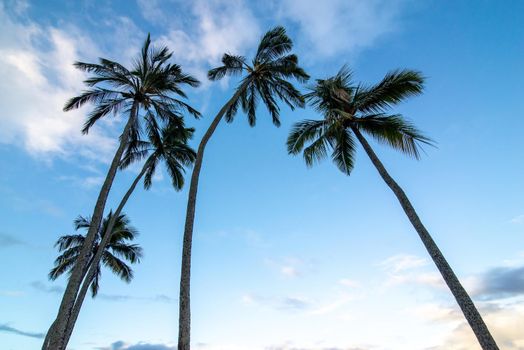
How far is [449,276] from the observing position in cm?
981

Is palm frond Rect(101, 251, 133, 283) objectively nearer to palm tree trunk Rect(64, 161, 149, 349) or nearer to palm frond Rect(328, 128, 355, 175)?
palm tree trunk Rect(64, 161, 149, 349)

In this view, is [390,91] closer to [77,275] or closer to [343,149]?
[343,149]

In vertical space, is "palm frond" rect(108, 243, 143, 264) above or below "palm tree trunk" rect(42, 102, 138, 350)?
above

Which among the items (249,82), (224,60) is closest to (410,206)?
(249,82)

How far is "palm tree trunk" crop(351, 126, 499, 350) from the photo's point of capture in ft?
28.6

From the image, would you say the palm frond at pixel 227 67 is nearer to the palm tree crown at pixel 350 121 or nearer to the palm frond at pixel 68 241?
the palm tree crown at pixel 350 121

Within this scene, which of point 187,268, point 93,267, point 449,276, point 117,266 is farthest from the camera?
point 117,266

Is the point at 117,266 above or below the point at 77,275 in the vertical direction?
above

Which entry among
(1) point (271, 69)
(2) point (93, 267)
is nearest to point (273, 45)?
(1) point (271, 69)

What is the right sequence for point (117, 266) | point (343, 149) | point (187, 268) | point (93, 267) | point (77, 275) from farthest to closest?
point (117, 266)
point (93, 267)
point (343, 149)
point (77, 275)
point (187, 268)

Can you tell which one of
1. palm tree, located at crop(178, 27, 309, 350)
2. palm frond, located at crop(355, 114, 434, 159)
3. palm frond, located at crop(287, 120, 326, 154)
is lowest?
palm frond, located at crop(355, 114, 434, 159)

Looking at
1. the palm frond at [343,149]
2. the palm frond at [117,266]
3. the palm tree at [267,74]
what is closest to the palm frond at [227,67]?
the palm tree at [267,74]

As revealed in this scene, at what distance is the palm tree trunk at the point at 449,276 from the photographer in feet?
28.6

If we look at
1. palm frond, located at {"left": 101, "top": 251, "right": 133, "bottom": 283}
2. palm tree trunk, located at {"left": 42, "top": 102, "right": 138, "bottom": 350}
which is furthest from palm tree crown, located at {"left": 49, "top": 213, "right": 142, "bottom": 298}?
palm tree trunk, located at {"left": 42, "top": 102, "right": 138, "bottom": 350}
